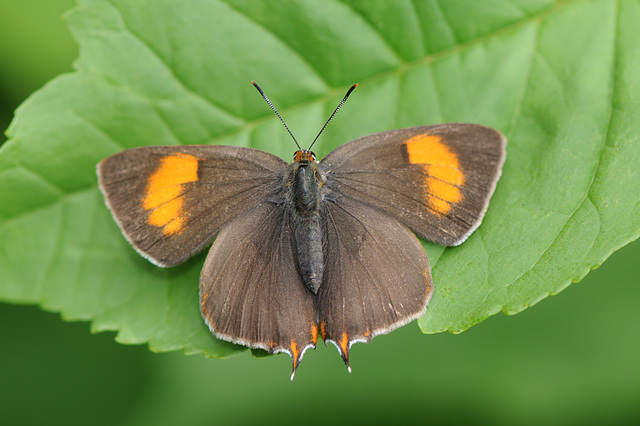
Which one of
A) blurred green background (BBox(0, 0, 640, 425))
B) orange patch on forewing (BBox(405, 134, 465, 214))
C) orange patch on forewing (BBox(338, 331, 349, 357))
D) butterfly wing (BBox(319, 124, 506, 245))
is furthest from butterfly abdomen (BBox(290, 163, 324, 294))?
blurred green background (BBox(0, 0, 640, 425))

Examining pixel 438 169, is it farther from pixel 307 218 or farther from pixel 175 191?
pixel 175 191

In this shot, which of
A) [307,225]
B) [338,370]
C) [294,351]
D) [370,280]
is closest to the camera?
[294,351]

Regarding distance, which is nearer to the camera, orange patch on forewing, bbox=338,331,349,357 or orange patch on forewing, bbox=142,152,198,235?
orange patch on forewing, bbox=338,331,349,357

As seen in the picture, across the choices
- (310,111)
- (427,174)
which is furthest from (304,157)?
(427,174)

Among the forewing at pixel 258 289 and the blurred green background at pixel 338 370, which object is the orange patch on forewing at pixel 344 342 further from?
the blurred green background at pixel 338 370

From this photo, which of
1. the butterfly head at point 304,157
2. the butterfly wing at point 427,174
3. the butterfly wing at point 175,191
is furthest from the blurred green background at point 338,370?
the butterfly head at point 304,157

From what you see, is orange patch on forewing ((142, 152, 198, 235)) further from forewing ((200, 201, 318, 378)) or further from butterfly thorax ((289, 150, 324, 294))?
butterfly thorax ((289, 150, 324, 294))
